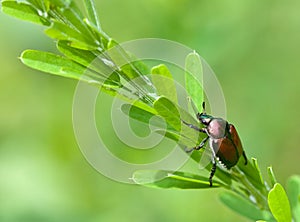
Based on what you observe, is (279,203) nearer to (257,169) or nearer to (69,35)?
(257,169)

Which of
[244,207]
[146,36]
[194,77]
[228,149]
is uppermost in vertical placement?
[146,36]

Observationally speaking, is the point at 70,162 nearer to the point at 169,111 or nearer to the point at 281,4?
the point at 281,4

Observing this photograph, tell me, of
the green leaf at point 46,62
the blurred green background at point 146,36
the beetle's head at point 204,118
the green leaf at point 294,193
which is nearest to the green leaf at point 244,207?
the green leaf at point 294,193

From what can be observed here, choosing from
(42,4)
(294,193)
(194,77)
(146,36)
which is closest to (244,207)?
(294,193)

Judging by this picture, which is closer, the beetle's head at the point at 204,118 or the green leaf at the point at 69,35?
the green leaf at the point at 69,35

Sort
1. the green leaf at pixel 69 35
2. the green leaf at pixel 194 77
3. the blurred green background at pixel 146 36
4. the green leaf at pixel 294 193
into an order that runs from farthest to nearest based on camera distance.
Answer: the blurred green background at pixel 146 36 → the green leaf at pixel 294 193 → the green leaf at pixel 194 77 → the green leaf at pixel 69 35

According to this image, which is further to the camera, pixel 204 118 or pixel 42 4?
pixel 204 118

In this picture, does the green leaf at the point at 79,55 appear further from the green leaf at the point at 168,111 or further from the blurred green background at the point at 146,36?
the blurred green background at the point at 146,36

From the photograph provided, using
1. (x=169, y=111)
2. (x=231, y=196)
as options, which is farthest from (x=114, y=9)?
(x=169, y=111)
